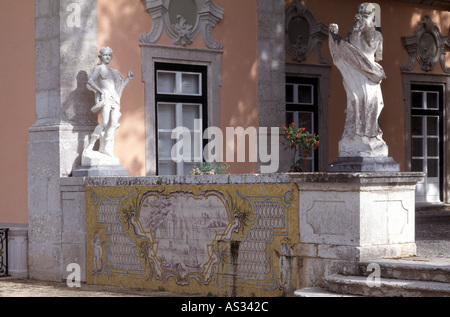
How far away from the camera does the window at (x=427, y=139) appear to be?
15.1 metres

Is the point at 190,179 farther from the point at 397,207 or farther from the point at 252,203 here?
the point at 397,207

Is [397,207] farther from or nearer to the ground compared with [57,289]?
farther from the ground

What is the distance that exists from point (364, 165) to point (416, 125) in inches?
294

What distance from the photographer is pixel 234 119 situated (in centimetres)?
1186

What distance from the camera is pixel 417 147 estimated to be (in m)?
15.1

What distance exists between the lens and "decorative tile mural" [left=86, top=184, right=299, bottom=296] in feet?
27.2

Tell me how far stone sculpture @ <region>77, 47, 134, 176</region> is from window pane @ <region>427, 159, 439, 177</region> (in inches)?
262

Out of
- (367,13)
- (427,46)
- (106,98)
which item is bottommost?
(106,98)

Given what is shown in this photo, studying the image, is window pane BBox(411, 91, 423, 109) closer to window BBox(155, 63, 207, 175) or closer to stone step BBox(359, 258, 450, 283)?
window BBox(155, 63, 207, 175)

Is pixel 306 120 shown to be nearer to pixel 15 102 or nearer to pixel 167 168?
pixel 167 168

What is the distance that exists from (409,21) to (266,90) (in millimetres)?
4108

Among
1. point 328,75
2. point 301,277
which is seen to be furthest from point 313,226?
point 328,75
